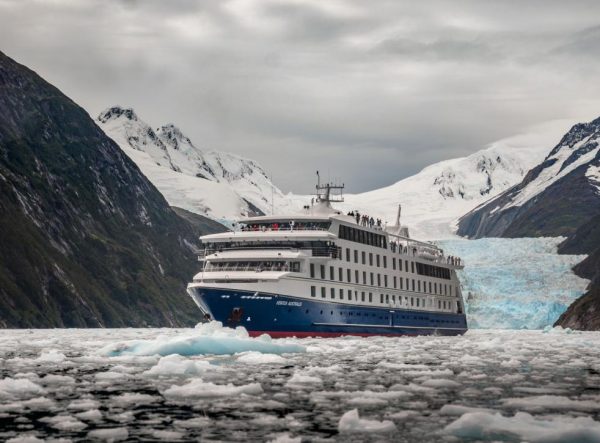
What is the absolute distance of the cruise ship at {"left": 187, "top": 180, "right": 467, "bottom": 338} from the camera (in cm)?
5684

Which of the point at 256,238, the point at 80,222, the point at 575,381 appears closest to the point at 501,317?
the point at 256,238

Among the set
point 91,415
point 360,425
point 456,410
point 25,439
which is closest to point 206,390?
point 91,415

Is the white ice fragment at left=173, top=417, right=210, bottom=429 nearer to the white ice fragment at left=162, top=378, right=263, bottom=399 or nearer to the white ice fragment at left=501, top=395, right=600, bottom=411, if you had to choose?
the white ice fragment at left=162, top=378, right=263, bottom=399

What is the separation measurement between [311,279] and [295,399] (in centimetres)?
3958

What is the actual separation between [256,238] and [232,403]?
1635 inches

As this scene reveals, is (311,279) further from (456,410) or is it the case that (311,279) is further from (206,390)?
(456,410)

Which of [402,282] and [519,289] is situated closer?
[402,282]

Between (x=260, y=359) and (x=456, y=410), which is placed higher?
(x=260, y=359)

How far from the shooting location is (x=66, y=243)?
158 metres

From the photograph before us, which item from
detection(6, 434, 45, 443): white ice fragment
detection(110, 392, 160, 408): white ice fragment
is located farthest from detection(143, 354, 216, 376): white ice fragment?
detection(6, 434, 45, 443): white ice fragment

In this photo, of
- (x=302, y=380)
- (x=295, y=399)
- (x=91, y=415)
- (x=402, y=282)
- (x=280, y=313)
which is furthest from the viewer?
(x=402, y=282)

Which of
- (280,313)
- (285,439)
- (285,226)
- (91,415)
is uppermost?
(285,226)

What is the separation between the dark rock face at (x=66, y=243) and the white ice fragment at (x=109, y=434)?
343 feet

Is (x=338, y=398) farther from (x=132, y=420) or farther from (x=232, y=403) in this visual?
(x=132, y=420)
